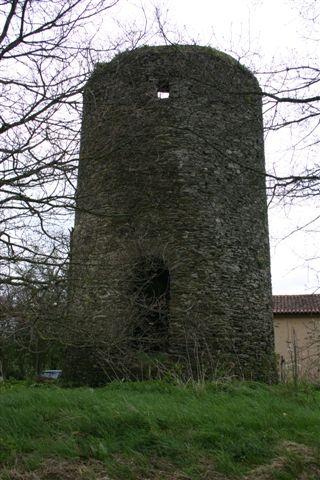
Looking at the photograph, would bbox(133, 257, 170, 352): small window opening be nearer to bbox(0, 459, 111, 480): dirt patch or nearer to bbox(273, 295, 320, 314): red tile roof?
bbox(0, 459, 111, 480): dirt patch

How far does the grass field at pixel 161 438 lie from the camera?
3684mm

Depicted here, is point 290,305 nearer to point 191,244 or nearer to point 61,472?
point 191,244

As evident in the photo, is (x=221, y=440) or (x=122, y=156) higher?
(x=122, y=156)

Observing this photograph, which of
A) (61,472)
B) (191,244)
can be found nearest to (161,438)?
(61,472)

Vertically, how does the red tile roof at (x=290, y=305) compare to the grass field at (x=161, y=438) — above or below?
above

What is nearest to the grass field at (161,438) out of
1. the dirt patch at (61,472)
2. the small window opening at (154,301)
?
the dirt patch at (61,472)

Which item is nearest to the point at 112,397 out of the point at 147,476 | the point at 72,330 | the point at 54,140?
the point at 72,330

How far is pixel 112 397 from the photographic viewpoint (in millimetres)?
5805

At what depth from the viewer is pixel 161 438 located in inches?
164

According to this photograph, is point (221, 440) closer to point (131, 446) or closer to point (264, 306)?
point (131, 446)

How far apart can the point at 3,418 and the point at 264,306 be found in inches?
234

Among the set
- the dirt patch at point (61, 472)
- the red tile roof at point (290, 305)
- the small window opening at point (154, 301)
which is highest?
the red tile roof at point (290, 305)

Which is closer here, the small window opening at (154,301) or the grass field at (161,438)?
the grass field at (161,438)

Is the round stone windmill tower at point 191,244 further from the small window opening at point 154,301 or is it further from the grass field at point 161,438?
the grass field at point 161,438
